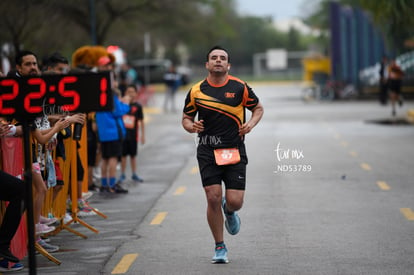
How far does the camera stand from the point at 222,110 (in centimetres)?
863

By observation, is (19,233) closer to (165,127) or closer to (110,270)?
(110,270)

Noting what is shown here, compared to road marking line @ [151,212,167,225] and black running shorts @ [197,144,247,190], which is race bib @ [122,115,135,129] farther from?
black running shorts @ [197,144,247,190]

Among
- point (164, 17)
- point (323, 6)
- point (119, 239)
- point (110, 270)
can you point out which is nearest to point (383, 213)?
point (119, 239)

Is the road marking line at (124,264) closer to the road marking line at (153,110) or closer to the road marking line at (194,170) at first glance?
the road marking line at (194,170)

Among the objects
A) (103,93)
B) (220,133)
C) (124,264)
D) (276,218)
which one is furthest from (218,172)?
(276,218)

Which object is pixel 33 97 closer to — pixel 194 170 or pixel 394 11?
pixel 194 170

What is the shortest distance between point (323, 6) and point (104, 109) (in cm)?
6594

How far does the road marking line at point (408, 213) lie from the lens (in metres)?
11.0

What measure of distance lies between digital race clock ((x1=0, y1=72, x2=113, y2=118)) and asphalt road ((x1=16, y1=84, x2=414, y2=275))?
213cm

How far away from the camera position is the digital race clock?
6.74 m

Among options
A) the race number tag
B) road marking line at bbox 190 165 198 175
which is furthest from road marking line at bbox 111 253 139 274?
road marking line at bbox 190 165 198 175

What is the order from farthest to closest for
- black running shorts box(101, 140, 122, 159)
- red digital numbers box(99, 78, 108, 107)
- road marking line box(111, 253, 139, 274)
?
black running shorts box(101, 140, 122, 159), road marking line box(111, 253, 139, 274), red digital numbers box(99, 78, 108, 107)

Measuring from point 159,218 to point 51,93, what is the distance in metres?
4.97

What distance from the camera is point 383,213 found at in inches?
449
